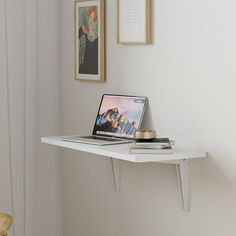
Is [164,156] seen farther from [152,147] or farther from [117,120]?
A: [117,120]

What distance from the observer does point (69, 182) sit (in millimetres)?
3021

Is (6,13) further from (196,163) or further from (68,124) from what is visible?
(196,163)

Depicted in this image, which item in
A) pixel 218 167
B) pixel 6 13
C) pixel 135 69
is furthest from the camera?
pixel 6 13

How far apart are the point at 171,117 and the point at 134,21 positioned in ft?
1.39

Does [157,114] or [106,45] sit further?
[106,45]

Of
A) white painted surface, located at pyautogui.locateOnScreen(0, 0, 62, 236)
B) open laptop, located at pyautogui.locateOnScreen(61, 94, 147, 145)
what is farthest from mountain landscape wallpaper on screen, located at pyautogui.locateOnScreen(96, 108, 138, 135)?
white painted surface, located at pyautogui.locateOnScreen(0, 0, 62, 236)

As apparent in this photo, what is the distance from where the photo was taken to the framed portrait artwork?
2697mm

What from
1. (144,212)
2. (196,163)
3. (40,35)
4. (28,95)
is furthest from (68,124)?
(196,163)

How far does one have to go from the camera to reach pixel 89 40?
2764mm

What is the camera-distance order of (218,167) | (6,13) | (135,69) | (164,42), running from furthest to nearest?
(6,13)
(135,69)
(164,42)
(218,167)

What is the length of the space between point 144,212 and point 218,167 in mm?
486

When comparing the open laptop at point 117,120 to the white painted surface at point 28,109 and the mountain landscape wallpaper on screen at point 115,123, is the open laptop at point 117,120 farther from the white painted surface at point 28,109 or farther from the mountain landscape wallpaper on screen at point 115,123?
the white painted surface at point 28,109

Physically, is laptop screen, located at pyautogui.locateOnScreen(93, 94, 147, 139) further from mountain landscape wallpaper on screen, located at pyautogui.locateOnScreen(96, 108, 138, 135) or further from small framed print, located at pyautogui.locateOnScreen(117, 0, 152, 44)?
small framed print, located at pyautogui.locateOnScreen(117, 0, 152, 44)

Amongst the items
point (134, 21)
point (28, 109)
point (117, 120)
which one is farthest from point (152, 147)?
point (28, 109)
